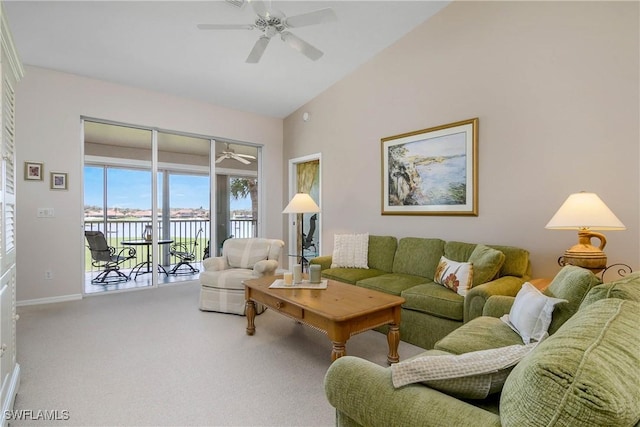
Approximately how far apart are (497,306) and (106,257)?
4.83 metres

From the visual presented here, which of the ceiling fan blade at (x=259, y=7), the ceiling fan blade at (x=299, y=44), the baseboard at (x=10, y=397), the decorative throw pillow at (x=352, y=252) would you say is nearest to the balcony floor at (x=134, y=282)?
the decorative throw pillow at (x=352, y=252)

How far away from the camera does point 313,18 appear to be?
8.88 ft

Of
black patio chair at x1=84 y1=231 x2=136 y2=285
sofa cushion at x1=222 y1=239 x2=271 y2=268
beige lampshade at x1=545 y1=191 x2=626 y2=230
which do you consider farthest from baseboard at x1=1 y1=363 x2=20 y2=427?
beige lampshade at x1=545 y1=191 x2=626 y2=230

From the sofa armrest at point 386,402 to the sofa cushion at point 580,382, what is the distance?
0.14 m

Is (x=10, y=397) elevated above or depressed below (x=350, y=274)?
below

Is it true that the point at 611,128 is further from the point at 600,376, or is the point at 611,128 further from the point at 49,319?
the point at 49,319

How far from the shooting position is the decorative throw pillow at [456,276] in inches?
111

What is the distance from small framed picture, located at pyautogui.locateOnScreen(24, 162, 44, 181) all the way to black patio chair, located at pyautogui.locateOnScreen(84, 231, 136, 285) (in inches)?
34.8

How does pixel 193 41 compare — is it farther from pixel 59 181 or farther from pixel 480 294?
pixel 480 294

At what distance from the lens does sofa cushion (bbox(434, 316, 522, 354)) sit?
1.77m

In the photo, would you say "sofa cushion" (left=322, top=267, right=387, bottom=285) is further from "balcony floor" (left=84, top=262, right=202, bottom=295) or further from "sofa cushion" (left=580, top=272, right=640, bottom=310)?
"balcony floor" (left=84, top=262, right=202, bottom=295)

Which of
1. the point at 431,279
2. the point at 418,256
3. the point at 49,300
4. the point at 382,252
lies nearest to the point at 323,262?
the point at 382,252

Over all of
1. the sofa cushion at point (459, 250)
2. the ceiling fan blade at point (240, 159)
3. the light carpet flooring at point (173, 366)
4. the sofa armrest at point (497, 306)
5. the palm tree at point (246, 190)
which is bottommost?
the light carpet flooring at point (173, 366)

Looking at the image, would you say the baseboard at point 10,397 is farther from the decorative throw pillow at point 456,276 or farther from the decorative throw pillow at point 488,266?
the decorative throw pillow at point 488,266
